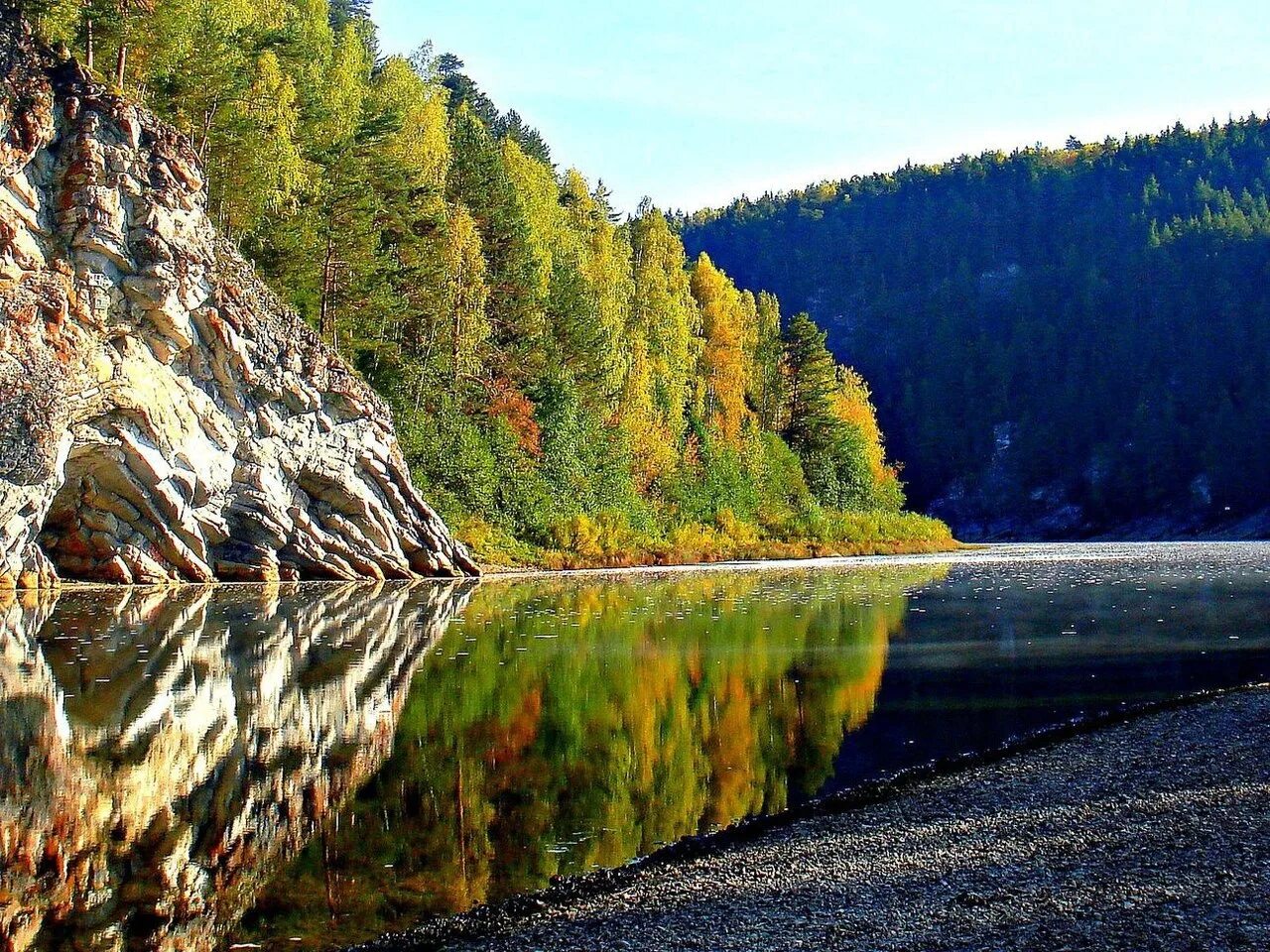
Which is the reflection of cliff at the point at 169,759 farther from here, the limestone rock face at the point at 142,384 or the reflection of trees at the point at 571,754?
the limestone rock face at the point at 142,384

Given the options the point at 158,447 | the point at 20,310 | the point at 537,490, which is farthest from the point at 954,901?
the point at 537,490

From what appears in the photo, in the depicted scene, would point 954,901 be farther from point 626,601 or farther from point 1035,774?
point 626,601

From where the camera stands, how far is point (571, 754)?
540 inches

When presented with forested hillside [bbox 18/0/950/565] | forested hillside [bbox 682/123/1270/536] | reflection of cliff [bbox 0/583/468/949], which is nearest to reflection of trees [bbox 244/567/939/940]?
reflection of cliff [bbox 0/583/468/949]

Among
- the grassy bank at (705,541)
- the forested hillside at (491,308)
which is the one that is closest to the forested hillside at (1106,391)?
the grassy bank at (705,541)

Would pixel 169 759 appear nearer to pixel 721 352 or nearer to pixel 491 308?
pixel 491 308

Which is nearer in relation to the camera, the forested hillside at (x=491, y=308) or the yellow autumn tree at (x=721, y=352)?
the forested hillside at (x=491, y=308)

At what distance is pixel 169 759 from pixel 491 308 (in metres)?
54.9

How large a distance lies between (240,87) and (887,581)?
30255 millimetres

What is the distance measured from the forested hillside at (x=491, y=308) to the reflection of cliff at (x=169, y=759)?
2438cm

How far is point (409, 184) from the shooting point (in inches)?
2288

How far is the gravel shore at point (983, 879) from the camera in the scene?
7398mm

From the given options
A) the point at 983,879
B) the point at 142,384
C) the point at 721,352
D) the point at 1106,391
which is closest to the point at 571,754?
the point at 983,879

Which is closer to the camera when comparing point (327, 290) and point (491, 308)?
point (327, 290)
